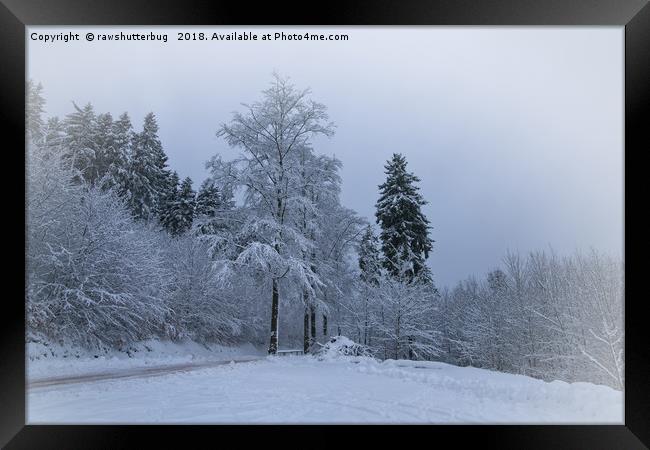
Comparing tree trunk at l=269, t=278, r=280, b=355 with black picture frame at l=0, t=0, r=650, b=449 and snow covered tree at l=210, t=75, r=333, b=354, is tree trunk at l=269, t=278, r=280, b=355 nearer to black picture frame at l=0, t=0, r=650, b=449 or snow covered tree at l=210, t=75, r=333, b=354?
snow covered tree at l=210, t=75, r=333, b=354

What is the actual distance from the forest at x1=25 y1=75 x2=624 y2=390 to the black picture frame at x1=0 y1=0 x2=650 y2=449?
193 cm

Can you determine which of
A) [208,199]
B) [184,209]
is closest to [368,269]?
[208,199]

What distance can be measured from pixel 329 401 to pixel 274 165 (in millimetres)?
6615

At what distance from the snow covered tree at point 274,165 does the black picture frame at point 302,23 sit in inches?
217

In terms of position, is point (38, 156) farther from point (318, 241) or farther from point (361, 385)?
point (361, 385)

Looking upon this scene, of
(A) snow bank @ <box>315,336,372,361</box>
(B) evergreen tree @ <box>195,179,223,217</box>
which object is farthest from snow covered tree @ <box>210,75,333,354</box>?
(A) snow bank @ <box>315,336,372,361</box>

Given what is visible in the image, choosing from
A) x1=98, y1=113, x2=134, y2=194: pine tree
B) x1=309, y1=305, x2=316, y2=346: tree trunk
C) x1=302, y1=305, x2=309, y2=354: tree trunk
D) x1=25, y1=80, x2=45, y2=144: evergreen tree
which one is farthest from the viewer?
x1=98, y1=113, x2=134, y2=194: pine tree

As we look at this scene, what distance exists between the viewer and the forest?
9.49 meters

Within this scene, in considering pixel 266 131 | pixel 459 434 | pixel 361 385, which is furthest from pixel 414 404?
pixel 266 131

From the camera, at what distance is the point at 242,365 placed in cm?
933

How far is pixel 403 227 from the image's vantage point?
14.6 metres

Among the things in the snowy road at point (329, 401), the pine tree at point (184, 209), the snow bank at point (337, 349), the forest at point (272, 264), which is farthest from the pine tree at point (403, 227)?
the snowy road at point (329, 401)

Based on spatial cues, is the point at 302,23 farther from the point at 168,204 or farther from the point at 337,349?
the point at 168,204

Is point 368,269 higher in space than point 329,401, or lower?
higher
